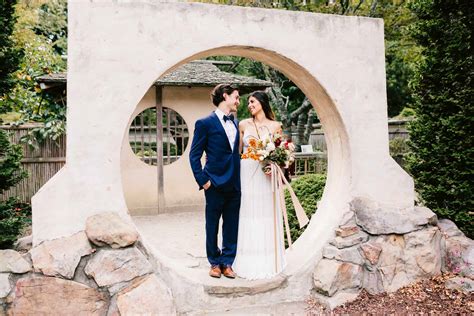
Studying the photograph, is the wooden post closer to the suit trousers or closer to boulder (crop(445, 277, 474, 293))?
the suit trousers

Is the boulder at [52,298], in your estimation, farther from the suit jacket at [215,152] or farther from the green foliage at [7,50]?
the green foliage at [7,50]

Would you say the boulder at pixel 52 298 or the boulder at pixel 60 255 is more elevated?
the boulder at pixel 60 255

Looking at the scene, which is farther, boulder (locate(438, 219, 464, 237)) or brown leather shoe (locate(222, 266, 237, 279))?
boulder (locate(438, 219, 464, 237))

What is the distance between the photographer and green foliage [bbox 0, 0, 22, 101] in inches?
149

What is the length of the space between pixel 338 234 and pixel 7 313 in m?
3.07

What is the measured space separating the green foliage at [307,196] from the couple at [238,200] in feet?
7.56

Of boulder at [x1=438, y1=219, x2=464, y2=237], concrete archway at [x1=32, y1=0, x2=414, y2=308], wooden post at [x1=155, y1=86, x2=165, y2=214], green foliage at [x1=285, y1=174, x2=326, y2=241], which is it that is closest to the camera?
concrete archway at [x1=32, y1=0, x2=414, y2=308]

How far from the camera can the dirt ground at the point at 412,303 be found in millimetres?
3746

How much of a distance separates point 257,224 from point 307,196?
261cm

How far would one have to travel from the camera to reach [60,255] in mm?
3211

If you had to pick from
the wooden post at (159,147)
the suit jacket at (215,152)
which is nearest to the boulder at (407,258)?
the suit jacket at (215,152)

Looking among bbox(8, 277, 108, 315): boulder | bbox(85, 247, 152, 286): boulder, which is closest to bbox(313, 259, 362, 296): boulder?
bbox(85, 247, 152, 286): boulder

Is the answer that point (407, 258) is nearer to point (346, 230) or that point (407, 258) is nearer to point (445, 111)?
point (346, 230)

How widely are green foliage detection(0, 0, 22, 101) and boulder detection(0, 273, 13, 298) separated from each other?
1.81 meters
